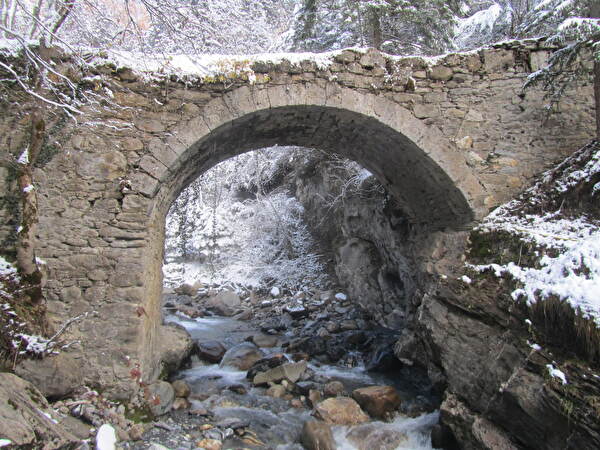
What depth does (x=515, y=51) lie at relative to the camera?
4.91 m

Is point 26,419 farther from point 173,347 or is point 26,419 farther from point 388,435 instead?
point 388,435

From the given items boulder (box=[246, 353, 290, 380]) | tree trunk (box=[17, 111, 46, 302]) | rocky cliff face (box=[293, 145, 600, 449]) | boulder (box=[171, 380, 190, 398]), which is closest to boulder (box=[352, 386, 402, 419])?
rocky cliff face (box=[293, 145, 600, 449])

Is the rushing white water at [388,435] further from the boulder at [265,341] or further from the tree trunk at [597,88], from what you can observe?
the tree trunk at [597,88]

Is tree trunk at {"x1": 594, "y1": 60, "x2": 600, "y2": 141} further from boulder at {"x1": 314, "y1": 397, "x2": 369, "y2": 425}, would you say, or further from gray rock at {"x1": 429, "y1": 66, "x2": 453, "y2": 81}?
boulder at {"x1": 314, "y1": 397, "x2": 369, "y2": 425}

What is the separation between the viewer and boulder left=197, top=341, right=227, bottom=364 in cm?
622

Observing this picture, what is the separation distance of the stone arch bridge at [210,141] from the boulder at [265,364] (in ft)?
5.02

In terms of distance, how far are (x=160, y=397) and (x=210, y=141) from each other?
298cm

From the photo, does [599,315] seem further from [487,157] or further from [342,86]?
[342,86]

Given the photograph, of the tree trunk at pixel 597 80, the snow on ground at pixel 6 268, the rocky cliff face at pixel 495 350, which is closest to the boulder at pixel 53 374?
the snow on ground at pixel 6 268

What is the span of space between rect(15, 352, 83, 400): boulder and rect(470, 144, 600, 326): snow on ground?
4.26 metres

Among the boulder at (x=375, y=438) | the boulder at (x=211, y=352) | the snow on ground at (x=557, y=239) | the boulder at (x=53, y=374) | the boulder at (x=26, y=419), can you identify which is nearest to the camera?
the boulder at (x=26, y=419)

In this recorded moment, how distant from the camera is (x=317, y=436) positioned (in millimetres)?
3928

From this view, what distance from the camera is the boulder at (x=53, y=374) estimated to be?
3.43 meters

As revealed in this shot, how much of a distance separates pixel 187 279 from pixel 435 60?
34.2 feet
